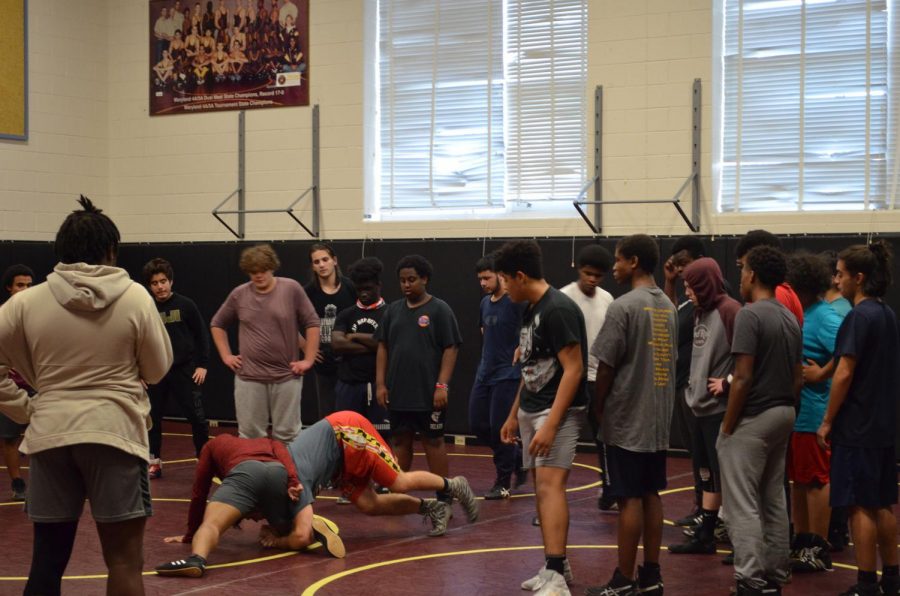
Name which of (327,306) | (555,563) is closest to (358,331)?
(327,306)

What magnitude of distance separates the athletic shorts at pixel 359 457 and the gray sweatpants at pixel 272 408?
1250 millimetres

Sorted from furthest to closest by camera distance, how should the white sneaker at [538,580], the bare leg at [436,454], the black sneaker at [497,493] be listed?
the black sneaker at [497,493]
the bare leg at [436,454]
the white sneaker at [538,580]

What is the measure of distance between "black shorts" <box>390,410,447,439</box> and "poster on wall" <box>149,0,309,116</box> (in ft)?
19.9

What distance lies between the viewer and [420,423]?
26.6ft

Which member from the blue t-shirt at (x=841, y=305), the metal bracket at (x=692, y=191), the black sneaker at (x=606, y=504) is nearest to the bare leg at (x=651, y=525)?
the blue t-shirt at (x=841, y=305)

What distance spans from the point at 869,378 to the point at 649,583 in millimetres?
1480

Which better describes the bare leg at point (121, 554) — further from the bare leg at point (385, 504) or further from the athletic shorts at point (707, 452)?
the athletic shorts at point (707, 452)

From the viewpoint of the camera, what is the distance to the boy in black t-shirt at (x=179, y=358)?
9570mm

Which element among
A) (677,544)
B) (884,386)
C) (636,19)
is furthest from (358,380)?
(636,19)

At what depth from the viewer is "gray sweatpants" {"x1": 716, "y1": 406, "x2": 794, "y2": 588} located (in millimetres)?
5320

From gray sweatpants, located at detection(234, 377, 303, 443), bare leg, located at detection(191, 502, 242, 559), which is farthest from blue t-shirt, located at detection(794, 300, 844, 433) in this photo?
gray sweatpants, located at detection(234, 377, 303, 443)

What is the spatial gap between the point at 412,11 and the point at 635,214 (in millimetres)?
3605

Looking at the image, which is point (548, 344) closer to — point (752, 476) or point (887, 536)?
point (752, 476)

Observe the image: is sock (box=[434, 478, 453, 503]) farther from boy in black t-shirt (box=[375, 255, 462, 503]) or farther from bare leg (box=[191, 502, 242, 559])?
bare leg (box=[191, 502, 242, 559])
